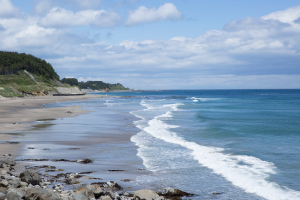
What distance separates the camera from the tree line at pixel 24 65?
129113mm

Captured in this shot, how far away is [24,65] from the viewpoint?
13725 cm

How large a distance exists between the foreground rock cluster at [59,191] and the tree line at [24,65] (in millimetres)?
131209

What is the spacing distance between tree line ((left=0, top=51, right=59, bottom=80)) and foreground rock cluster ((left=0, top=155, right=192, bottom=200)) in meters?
131

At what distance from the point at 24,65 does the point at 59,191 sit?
143072 millimetres

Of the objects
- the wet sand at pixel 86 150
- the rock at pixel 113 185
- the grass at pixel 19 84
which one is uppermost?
the grass at pixel 19 84

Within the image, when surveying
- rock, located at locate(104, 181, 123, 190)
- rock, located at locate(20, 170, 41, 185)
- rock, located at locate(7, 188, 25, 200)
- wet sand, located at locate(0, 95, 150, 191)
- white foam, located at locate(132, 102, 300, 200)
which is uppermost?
rock, located at locate(7, 188, 25, 200)

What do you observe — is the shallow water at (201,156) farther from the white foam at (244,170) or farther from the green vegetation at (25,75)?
the green vegetation at (25,75)

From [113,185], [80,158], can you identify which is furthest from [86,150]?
[113,185]

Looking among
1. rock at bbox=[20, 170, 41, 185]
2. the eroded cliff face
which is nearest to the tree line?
the eroded cliff face

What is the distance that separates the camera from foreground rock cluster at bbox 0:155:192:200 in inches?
289

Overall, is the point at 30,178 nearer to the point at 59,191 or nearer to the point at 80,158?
the point at 59,191

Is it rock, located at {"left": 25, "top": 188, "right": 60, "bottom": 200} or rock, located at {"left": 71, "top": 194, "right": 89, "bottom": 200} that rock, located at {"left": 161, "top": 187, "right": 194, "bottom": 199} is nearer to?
rock, located at {"left": 71, "top": 194, "right": 89, "bottom": 200}

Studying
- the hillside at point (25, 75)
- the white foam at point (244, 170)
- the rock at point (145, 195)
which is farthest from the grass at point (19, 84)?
the rock at point (145, 195)

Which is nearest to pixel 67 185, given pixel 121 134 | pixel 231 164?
pixel 231 164
